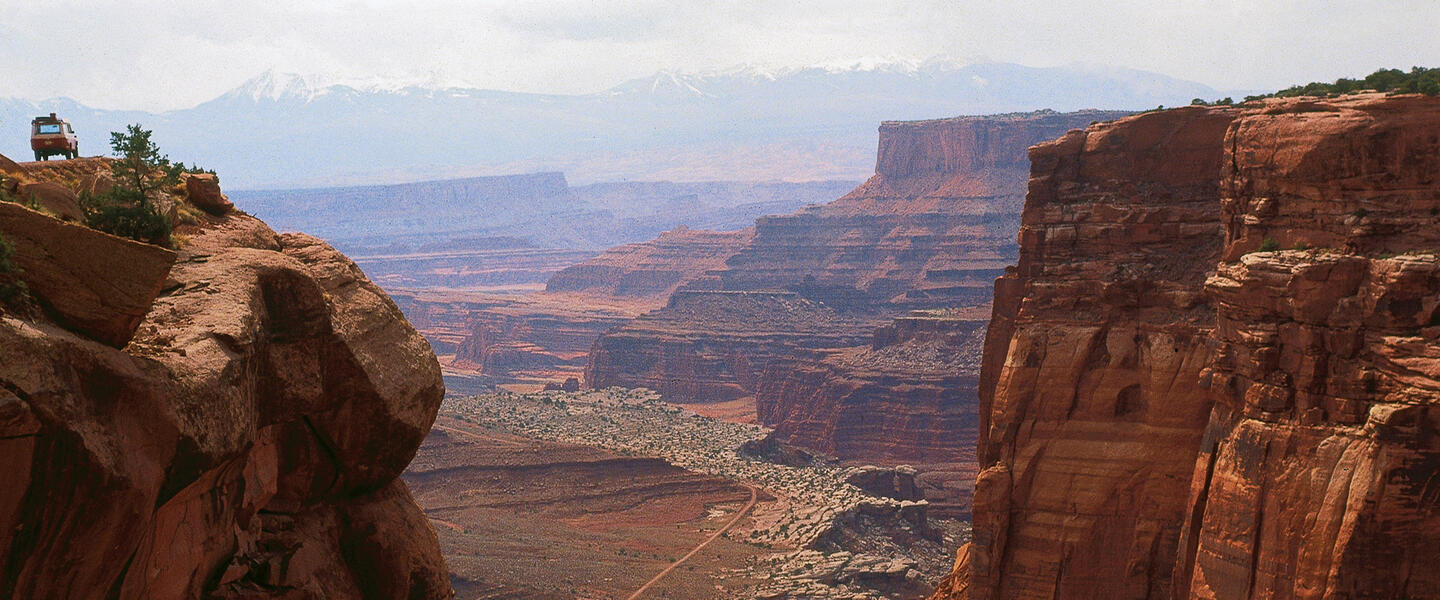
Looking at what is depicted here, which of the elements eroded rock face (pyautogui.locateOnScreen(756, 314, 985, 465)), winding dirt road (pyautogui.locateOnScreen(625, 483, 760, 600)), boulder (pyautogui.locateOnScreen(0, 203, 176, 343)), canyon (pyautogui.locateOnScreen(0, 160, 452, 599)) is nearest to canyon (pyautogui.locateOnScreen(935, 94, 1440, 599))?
canyon (pyautogui.locateOnScreen(0, 160, 452, 599))

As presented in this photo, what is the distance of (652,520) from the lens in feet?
242

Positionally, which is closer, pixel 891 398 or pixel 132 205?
pixel 132 205

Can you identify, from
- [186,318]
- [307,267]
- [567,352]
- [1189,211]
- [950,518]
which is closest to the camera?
[186,318]

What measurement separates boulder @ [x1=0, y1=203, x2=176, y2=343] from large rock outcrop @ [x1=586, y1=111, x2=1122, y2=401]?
399ft

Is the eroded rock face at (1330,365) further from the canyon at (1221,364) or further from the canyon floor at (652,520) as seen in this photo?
the canyon floor at (652,520)

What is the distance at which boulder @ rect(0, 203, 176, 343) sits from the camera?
32.3 feet

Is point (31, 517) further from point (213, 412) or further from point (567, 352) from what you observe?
point (567, 352)

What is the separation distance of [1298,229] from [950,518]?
61.3 meters

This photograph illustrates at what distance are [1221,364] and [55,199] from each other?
58.6 feet

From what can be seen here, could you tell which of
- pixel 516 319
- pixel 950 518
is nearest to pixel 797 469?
pixel 950 518

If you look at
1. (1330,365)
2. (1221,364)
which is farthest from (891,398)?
(1330,365)

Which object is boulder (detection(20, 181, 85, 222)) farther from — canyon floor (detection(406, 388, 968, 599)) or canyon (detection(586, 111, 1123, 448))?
canyon (detection(586, 111, 1123, 448))

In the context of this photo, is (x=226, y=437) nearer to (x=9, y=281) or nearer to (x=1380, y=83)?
(x=9, y=281)

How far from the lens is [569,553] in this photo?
64000 mm
